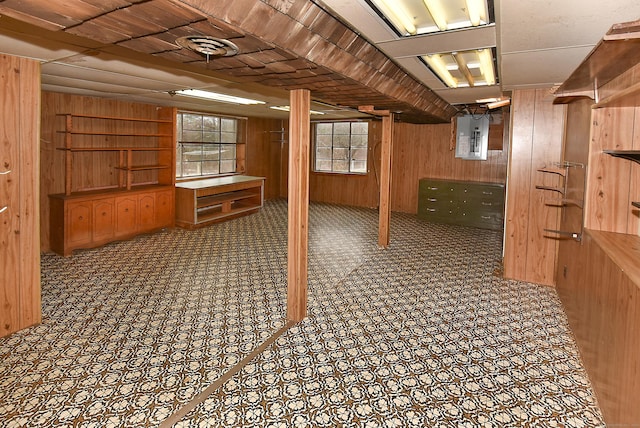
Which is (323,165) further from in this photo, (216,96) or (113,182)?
(113,182)

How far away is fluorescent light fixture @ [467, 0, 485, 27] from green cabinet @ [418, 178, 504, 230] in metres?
5.50

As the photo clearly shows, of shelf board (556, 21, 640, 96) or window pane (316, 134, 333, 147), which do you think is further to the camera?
window pane (316, 134, 333, 147)

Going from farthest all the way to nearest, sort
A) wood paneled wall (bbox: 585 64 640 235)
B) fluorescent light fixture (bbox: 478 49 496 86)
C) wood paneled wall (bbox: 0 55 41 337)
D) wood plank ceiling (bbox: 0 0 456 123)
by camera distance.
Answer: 1. fluorescent light fixture (bbox: 478 49 496 86)
2. wood paneled wall (bbox: 0 55 41 337)
3. wood paneled wall (bbox: 585 64 640 235)
4. wood plank ceiling (bbox: 0 0 456 123)

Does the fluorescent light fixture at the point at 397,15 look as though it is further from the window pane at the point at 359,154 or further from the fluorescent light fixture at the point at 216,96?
the window pane at the point at 359,154

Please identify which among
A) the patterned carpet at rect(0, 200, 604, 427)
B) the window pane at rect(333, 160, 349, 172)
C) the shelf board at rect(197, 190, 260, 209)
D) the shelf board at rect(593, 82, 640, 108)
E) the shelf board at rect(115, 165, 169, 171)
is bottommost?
the patterned carpet at rect(0, 200, 604, 427)

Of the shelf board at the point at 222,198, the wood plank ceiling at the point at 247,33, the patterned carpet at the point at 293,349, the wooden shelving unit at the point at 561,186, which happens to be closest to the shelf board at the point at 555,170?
the wooden shelving unit at the point at 561,186

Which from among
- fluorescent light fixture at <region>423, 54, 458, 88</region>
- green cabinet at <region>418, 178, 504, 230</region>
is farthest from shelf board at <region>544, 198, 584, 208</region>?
green cabinet at <region>418, 178, 504, 230</region>

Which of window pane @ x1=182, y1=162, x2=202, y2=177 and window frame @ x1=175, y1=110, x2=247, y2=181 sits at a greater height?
window frame @ x1=175, y1=110, x2=247, y2=181

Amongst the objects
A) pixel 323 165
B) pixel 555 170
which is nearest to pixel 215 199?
pixel 323 165

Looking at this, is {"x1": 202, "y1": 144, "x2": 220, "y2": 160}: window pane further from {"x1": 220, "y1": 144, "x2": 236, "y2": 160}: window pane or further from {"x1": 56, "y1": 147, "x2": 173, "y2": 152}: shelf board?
{"x1": 56, "y1": 147, "x2": 173, "y2": 152}: shelf board

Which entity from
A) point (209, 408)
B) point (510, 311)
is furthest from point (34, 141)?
point (510, 311)

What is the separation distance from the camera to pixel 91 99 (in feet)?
18.9

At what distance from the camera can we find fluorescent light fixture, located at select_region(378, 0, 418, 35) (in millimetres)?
2068

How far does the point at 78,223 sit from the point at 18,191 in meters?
2.48
